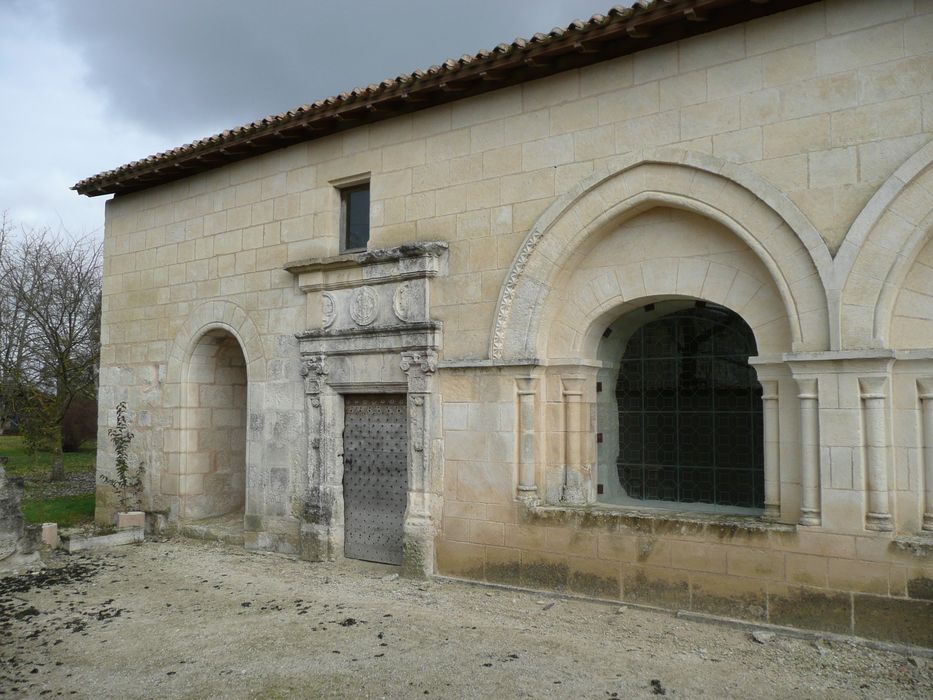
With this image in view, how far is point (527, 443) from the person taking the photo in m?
6.95

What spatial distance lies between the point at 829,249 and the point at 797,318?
1.85ft

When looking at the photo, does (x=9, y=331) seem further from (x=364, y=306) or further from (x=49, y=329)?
(x=364, y=306)

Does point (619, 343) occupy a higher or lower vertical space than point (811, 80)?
lower

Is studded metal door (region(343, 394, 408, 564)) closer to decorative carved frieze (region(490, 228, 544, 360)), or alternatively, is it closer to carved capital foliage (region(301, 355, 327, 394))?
carved capital foliage (region(301, 355, 327, 394))

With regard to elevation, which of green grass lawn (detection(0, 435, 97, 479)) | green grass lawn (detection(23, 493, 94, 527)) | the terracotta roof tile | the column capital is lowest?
green grass lawn (detection(23, 493, 94, 527))

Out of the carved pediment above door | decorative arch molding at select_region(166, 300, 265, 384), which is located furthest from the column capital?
decorative arch molding at select_region(166, 300, 265, 384)

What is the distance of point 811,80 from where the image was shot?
5734mm

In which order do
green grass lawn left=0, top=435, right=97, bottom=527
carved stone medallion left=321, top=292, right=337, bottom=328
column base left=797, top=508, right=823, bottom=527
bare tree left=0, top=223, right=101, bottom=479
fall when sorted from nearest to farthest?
1. column base left=797, top=508, right=823, bottom=527
2. carved stone medallion left=321, top=292, right=337, bottom=328
3. green grass lawn left=0, top=435, right=97, bottom=527
4. bare tree left=0, top=223, right=101, bottom=479

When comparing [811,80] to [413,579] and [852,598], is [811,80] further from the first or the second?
[413,579]

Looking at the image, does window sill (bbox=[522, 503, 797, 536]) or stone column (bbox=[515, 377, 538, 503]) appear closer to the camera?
window sill (bbox=[522, 503, 797, 536])

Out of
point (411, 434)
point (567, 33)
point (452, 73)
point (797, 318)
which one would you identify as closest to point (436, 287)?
point (411, 434)

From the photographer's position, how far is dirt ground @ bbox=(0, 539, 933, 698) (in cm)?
468

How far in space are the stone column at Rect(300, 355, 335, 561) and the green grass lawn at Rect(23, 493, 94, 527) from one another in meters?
4.80

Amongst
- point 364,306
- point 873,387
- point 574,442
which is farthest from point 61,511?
point 873,387
